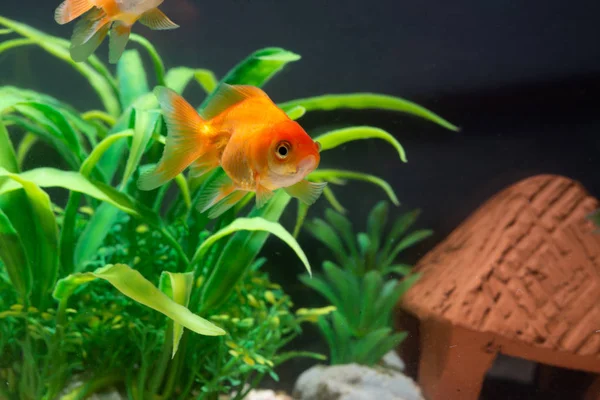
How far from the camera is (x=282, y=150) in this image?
83 cm

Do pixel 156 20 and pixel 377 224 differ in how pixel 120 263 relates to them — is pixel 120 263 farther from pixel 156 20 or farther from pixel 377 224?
pixel 377 224

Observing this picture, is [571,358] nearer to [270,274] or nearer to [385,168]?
[385,168]

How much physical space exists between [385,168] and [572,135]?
775mm

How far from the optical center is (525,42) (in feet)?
6.88

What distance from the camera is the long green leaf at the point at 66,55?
1793mm

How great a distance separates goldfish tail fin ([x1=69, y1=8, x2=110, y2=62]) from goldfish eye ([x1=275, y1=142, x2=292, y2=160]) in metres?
0.42

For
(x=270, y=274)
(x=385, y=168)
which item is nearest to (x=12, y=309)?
(x=270, y=274)

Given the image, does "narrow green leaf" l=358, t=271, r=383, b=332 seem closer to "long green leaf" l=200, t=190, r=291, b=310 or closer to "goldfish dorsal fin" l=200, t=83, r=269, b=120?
"long green leaf" l=200, t=190, r=291, b=310

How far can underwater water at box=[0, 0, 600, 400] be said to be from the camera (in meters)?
1.67

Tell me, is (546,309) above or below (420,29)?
below

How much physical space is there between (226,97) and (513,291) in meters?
1.50

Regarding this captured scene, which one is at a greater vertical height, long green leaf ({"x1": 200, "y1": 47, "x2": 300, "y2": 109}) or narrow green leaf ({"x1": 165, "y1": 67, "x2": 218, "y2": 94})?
long green leaf ({"x1": 200, "y1": 47, "x2": 300, "y2": 109})

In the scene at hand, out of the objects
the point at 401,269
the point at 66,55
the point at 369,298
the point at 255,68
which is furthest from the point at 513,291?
the point at 66,55

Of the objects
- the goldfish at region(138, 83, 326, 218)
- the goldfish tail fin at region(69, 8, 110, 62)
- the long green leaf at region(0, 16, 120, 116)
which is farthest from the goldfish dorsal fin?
the long green leaf at region(0, 16, 120, 116)
